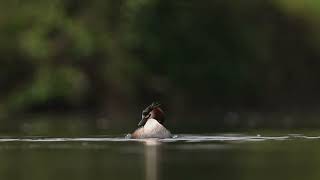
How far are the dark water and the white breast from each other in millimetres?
191

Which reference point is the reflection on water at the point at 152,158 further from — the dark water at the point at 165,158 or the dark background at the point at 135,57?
the dark background at the point at 135,57

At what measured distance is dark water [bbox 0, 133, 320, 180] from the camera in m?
25.7

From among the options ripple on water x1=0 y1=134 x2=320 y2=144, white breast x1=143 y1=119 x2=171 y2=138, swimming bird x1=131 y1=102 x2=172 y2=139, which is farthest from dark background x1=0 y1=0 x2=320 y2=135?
white breast x1=143 y1=119 x2=171 y2=138

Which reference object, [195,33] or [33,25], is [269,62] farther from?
[33,25]

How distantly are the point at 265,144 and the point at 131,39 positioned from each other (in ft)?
69.4

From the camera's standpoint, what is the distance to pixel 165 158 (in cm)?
2953

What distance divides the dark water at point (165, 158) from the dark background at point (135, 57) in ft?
51.5

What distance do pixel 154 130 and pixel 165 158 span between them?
4.97 m

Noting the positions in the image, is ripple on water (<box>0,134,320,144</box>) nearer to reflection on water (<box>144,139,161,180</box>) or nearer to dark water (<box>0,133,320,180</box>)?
dark water (<box>0,133,320,180</box>)

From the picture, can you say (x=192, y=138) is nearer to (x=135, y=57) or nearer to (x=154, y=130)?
(x=154, y=130)

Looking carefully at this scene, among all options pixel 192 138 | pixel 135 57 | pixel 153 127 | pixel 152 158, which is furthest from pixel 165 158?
pixel 135 57

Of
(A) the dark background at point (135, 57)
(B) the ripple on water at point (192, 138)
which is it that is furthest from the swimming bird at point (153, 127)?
(A) the dark background at point (135, 57)

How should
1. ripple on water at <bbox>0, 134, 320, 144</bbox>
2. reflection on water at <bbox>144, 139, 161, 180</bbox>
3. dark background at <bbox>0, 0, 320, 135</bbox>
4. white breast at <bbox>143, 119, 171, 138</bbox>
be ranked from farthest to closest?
dark background at <bbox>0, 0, 320, 135</bbox> < ripple on water at <bbox>0, 134, 320, 144</bbox> < white breast at <bbox>143, 119, 171, 138</bbox> < reflection on water at <bbox>144, 139, 161, 180</bbox>

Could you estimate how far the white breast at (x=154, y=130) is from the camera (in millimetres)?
34406
